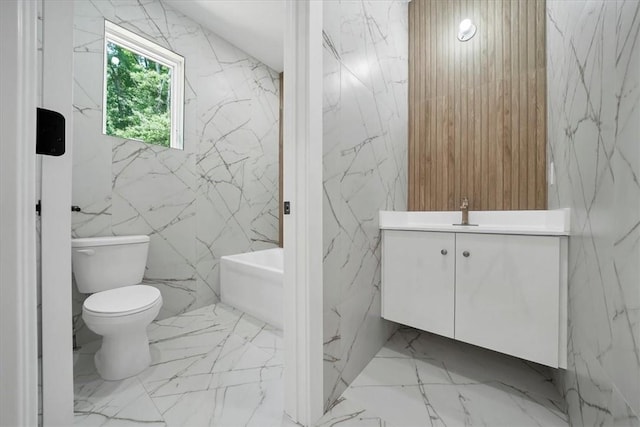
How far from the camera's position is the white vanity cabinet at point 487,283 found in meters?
1.14

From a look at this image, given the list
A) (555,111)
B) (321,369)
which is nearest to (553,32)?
(555,111)

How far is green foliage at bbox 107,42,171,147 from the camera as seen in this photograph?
2.00m

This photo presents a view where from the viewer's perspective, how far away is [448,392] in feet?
4.31

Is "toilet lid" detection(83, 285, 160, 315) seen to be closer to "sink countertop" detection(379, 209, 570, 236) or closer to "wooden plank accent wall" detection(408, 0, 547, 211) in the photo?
"sink countertop" detection(379, 209, 570, 236)

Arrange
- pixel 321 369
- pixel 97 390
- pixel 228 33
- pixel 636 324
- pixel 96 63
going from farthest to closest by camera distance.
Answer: pixel 228 33, pixel 96 63, pixel 97 390, pixel 321 369, pixel 636 324

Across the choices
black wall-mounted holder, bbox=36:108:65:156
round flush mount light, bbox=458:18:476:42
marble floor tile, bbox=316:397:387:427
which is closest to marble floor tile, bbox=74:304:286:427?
marble floor tile, bbox=316:397:387:427

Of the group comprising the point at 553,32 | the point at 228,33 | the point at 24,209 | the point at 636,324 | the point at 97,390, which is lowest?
the point at 97,390

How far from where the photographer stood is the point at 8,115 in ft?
1.49

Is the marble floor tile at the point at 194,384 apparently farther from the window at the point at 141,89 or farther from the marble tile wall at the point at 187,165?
the window at the point at 141,89

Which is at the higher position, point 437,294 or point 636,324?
point 636,324

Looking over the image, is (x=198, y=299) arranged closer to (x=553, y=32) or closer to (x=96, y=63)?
(x=96, y=63)

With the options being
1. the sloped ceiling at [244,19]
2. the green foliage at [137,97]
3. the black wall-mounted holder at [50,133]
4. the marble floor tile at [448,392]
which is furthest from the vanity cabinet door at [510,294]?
the green foliage at [137,97]

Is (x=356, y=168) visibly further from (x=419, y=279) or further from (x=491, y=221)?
(x=491, y=221)

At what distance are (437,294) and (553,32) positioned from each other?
62.5 inches
